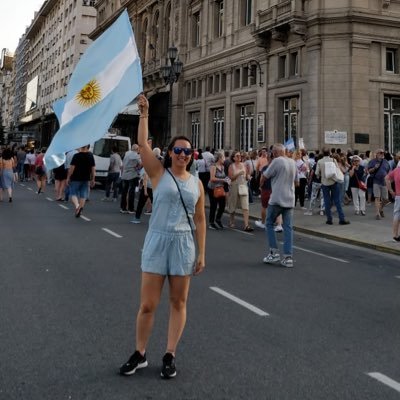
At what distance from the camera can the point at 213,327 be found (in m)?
5.22

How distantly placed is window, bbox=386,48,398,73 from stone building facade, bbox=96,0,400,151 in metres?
0.05

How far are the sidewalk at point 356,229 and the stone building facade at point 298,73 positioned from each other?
28.8 ft

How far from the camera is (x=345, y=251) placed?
10.9 metres

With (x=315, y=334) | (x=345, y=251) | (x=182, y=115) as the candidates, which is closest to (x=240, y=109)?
(x=182, y=115)

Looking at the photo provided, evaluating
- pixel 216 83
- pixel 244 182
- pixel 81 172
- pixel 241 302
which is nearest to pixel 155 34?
pixel 216 83

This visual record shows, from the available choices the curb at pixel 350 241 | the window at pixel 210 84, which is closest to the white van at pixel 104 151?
the window at pixel 210 84

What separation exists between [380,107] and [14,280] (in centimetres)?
2199

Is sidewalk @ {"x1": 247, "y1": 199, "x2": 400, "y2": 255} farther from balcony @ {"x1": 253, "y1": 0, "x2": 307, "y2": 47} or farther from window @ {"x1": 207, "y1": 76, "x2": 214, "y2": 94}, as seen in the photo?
window @ {"x1": 207, "y1": 76, "x2": 214, "y2": 94}

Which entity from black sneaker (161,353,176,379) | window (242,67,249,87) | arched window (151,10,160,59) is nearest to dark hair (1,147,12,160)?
black sneaker (161,353,176,379)

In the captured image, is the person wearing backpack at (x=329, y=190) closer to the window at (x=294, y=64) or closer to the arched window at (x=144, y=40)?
the window at (x=294, y=64)

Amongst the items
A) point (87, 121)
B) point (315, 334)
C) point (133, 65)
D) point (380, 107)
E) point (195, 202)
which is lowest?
point (315, 334)

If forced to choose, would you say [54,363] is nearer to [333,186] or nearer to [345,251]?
[345,251]

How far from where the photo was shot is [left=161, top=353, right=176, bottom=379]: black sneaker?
389cm

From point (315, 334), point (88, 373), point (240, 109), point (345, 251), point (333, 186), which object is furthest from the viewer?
point (240, 109)
